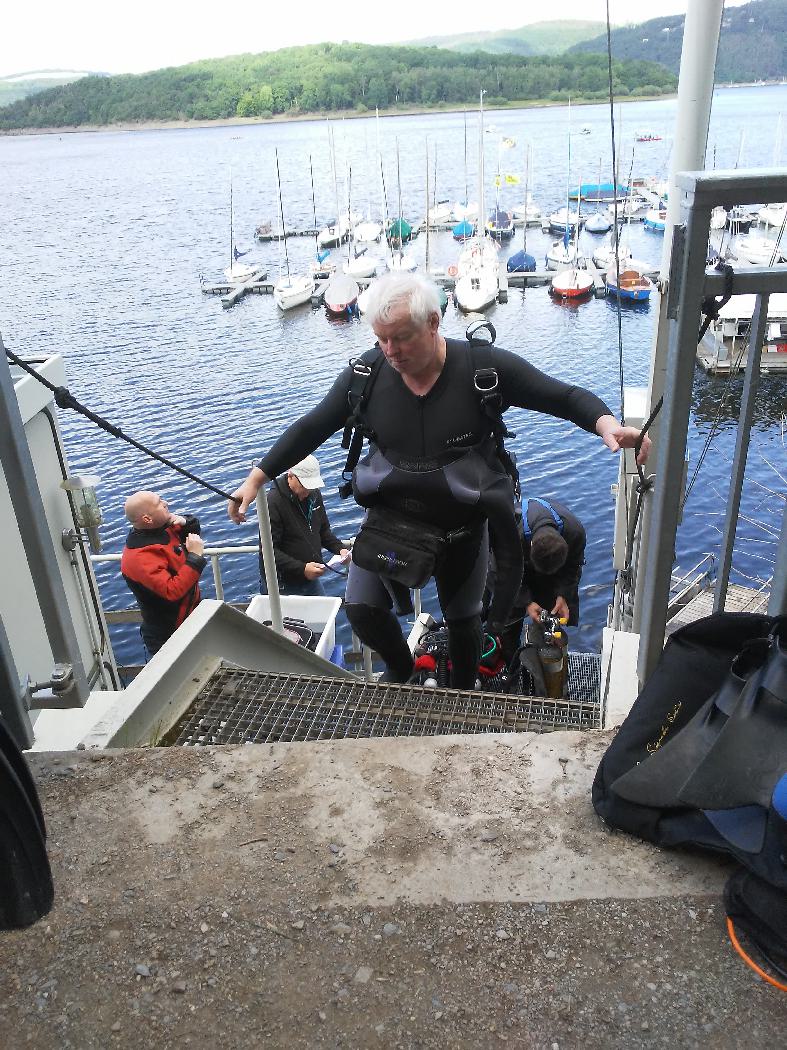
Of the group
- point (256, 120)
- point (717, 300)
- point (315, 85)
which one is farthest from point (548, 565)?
point (256, 120)

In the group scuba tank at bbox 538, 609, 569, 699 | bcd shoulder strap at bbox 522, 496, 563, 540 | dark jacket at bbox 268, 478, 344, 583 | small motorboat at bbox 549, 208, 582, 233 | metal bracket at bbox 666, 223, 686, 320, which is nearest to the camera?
metal bracket at bbox 666, 223, 686, 320

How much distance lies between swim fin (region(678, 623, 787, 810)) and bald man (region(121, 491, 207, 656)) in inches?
159

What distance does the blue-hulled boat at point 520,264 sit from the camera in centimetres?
4150

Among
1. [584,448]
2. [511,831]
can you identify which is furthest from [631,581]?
A: [584,448]

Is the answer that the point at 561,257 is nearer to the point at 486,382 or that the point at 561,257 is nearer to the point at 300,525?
the point at 300,525

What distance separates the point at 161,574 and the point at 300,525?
55.4 inches

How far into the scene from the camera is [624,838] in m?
1.88

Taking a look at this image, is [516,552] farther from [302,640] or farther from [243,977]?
[302,640]

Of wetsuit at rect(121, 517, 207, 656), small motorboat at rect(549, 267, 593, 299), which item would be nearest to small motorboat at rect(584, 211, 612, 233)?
small motorboat at rect(549, 267, 593, 299)

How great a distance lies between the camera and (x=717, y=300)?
67.7 inches

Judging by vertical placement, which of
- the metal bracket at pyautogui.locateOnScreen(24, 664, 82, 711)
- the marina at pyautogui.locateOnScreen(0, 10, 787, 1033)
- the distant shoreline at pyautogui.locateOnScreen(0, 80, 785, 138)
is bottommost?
the marina at pyautogui.locateOnScreen(0, 10, 787, 1033)

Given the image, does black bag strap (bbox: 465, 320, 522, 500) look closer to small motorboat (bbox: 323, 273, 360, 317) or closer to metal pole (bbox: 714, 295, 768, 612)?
metal pole (bbox: 714, 295, 768, 612)

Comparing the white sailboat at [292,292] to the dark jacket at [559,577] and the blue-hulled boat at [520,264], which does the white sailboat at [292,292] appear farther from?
the dark jacket at [559,577]

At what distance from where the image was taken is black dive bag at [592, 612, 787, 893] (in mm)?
1617
